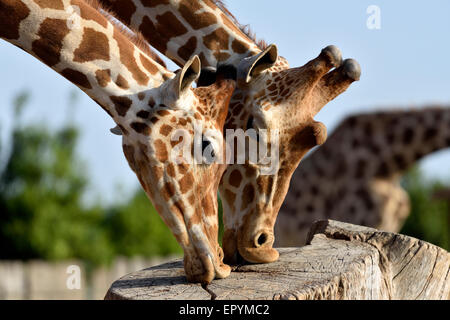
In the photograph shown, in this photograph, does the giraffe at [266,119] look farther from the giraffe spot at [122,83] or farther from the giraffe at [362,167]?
the giraffe at [362,167]

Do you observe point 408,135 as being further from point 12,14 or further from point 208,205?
point 12,14

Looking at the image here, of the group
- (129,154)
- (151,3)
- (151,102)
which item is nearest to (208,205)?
(129,154)

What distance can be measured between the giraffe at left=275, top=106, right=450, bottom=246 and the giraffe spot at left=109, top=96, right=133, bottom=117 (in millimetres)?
4640

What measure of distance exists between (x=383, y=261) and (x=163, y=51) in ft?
5.51

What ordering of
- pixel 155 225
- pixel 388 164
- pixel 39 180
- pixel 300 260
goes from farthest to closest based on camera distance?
pixel 155 225, pixel 39 180, pixel 388 164, pixel 300 260

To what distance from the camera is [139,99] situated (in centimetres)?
256

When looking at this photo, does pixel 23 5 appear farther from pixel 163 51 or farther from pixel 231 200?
pixel 231 200

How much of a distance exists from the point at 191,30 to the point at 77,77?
96 centimetres

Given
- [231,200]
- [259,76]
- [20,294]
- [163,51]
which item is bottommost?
[20,294]

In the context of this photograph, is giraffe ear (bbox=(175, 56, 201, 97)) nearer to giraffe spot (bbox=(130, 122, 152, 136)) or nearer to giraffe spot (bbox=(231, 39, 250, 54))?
giraffe spot (bbox=(130, 122, 152, 136))

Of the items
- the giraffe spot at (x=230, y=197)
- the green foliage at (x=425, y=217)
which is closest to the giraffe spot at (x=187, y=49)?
the giraffe spot at (x=230, y=197)

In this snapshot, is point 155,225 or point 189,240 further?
point 155,225

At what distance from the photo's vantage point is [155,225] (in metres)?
12.6

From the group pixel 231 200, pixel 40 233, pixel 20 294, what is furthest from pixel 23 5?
pixel 40 233
